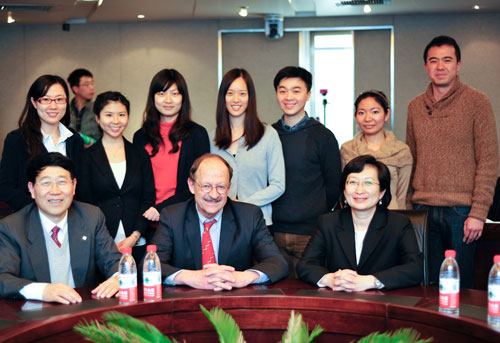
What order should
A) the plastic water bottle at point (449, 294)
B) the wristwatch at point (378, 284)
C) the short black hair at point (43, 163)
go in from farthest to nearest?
the short black hair at point (43, 163) → the wristwatch at point (378, 284) → the plastic water bottle at point (449, 294)

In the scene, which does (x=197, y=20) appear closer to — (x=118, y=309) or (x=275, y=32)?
(x=275, y=32)

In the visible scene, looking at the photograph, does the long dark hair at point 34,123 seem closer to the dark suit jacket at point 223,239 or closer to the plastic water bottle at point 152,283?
the dark suit jacket at point 223,239

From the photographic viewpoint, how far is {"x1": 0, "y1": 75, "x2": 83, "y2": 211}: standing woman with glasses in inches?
124

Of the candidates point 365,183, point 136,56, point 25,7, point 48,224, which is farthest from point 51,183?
point 136,56

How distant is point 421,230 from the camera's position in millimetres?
2793

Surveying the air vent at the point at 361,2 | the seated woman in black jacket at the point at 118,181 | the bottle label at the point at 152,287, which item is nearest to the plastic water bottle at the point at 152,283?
the bottle label at the point at 152,287

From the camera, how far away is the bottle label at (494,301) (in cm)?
196

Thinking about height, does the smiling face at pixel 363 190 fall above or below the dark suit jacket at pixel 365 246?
above

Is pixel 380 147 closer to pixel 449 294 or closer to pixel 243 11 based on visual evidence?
pixel 449 294

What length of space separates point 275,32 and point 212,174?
225 inches

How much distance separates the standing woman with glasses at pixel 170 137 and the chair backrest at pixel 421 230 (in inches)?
46.1

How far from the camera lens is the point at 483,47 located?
7926mm

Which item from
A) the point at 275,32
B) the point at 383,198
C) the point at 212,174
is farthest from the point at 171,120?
the point at 275,32

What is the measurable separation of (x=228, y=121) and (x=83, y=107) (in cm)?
307
